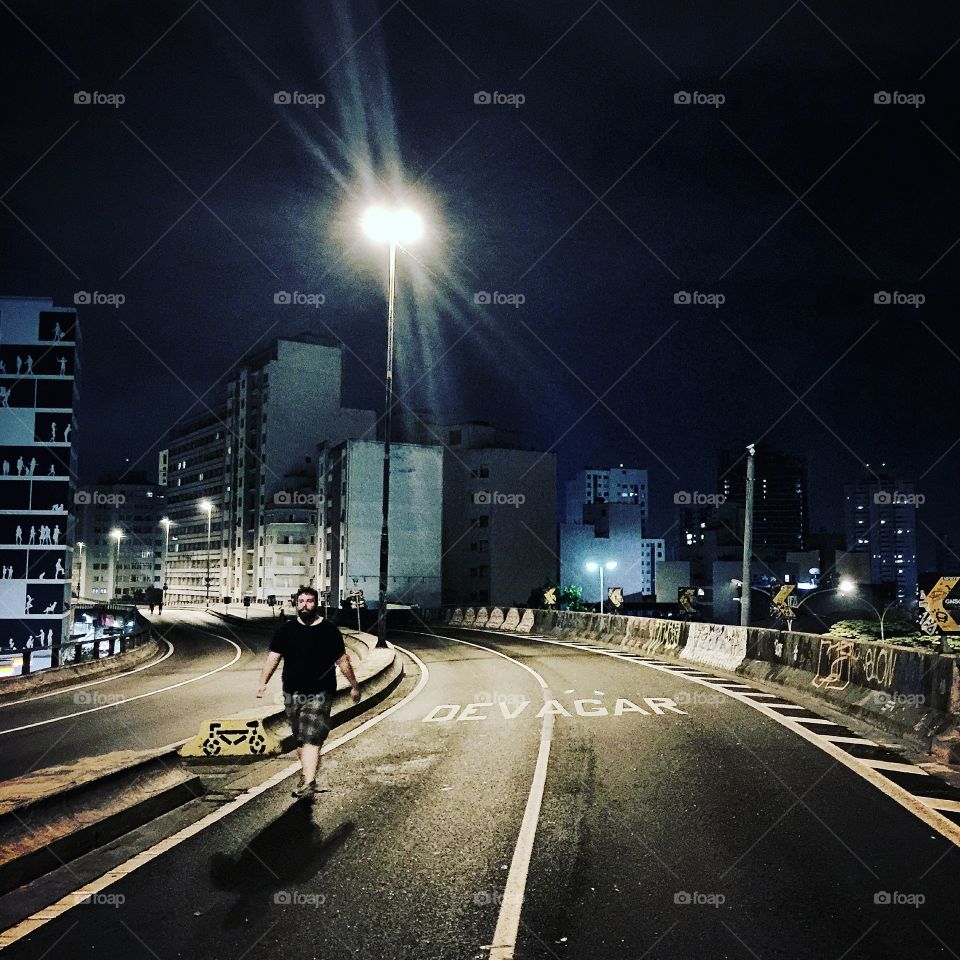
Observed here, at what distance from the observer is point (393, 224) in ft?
76.2

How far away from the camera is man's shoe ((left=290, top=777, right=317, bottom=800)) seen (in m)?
8.16

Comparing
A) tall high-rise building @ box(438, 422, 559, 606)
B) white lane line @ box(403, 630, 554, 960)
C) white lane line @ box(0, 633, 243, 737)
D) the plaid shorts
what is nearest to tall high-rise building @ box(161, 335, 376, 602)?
tall high-rise building @ box(438, 422, 559, 606)

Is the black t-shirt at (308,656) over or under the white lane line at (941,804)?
over

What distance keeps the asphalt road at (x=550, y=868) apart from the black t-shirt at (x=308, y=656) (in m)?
1.06

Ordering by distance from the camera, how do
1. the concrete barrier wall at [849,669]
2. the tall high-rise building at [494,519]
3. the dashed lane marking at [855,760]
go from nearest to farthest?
the dashed lane marking at [855,760] → the concrete barrier wall at [849,669] → the tall high-rise building at [494,519]

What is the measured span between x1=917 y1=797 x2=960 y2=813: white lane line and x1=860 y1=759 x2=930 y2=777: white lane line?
1175 mm

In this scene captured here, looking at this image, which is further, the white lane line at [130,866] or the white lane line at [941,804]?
the white lane line at [941,804]

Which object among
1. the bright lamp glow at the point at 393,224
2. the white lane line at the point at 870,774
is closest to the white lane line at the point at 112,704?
the white lane line at the point at 870,774

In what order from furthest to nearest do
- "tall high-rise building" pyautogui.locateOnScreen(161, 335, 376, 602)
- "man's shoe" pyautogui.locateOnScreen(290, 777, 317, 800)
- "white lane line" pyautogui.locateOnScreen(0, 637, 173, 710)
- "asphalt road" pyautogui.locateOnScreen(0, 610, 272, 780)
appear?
1. "tall high-rise building" pyautogui.locateOnScreen(161, 335, 376, 602)
2. "white lane line" pyautogui.locateOnScreen(0, 637, 173, 710)
3. "asphalt road" pyautogui.locateOnScreen(0, 610, 272, 780)
4. "man's shoe" pyautogui.locateOnScreen(290, 777, 317, 800)

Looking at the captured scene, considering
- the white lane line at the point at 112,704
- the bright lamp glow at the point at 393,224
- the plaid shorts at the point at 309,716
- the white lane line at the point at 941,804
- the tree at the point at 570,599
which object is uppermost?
the bright lamp glow at the point at 393,224

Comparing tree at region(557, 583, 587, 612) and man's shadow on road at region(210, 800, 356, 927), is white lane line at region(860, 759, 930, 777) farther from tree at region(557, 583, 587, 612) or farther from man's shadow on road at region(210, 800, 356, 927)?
tree at region(557, 583, 587, 612)

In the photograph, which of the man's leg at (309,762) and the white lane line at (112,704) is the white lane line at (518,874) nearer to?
the man's leg at (309,762)

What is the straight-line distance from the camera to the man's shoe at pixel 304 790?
8156mm

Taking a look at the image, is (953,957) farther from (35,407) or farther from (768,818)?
(35,407)
